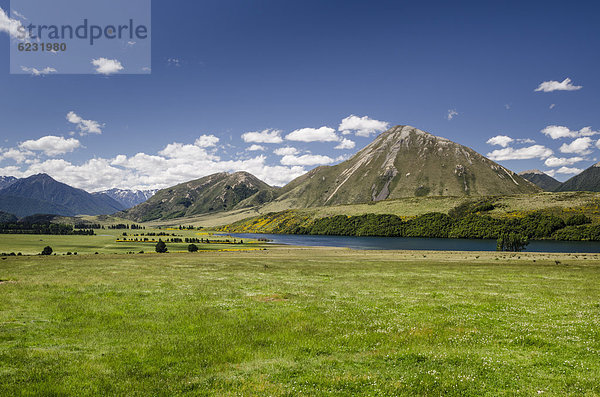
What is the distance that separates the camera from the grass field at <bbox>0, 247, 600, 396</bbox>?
39.4 feet

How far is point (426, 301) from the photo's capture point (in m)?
25.9

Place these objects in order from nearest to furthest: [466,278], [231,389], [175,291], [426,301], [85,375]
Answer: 1. [231,389]
2. [85,375]
3. [426,301]
4. [175,291]
5. [466,278]

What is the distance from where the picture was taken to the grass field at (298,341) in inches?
473

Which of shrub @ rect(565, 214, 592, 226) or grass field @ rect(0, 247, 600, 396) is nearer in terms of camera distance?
grass field @ rect(0, 247, 600, 396)

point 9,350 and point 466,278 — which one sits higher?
point 9,350

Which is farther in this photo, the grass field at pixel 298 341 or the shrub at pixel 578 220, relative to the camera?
the shrub at pixel 578 220

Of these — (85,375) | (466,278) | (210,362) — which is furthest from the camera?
(466,278)

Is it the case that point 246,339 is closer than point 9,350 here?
No

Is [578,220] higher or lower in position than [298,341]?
lower

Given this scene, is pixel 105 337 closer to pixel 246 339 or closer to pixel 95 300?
pixel 246 339

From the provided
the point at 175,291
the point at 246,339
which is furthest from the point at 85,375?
the point at 175,291

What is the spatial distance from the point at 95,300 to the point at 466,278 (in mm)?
41070

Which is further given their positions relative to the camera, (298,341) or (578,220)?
(578,220)

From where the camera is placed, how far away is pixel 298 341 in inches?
664
